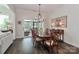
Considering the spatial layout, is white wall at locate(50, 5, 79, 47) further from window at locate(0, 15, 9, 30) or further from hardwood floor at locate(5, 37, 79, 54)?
window at locate(0, 15, 9, 30)

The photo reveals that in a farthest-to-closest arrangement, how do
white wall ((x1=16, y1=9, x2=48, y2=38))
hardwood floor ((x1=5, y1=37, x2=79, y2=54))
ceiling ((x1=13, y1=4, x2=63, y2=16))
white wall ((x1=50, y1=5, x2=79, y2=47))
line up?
1. white wall ((x1=16, y1=9, x2=48, y2=38))
2. ceiling ((x1=13, y1=4, x2=63, y2=16))
3. white wall ((x1=50, y1=5, x2=79, y2=47))
4. hardwood floor ((x1=5, y1=37, x2=79, y2=54))

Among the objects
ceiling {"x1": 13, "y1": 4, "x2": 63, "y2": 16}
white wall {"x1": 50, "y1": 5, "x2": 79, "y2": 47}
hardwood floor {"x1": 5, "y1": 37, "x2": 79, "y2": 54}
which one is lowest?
hardwood floor {"x1": 5, "y1": 37, "x2": 79, "y2": 54}

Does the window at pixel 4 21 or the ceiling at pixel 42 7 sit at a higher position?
the ceiling at pixel 42 7

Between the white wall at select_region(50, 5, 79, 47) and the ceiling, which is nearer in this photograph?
the white wall at select_region(50, 5, 79, 47)

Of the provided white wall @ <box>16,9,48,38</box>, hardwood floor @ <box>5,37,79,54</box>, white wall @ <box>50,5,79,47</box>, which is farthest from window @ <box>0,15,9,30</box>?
white wall @ <box>50,5,79,47</box>

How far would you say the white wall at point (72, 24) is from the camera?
238 inches

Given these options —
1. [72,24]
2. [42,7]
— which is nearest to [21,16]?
[42,7]

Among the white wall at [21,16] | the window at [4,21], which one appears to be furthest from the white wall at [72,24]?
the window at [4,21]

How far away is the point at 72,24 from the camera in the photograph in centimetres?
647

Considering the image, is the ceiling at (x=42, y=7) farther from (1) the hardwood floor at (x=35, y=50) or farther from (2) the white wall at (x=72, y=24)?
(1) the hardwood floor at (x=35, y=50)

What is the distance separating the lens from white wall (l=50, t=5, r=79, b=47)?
19.8 ft
